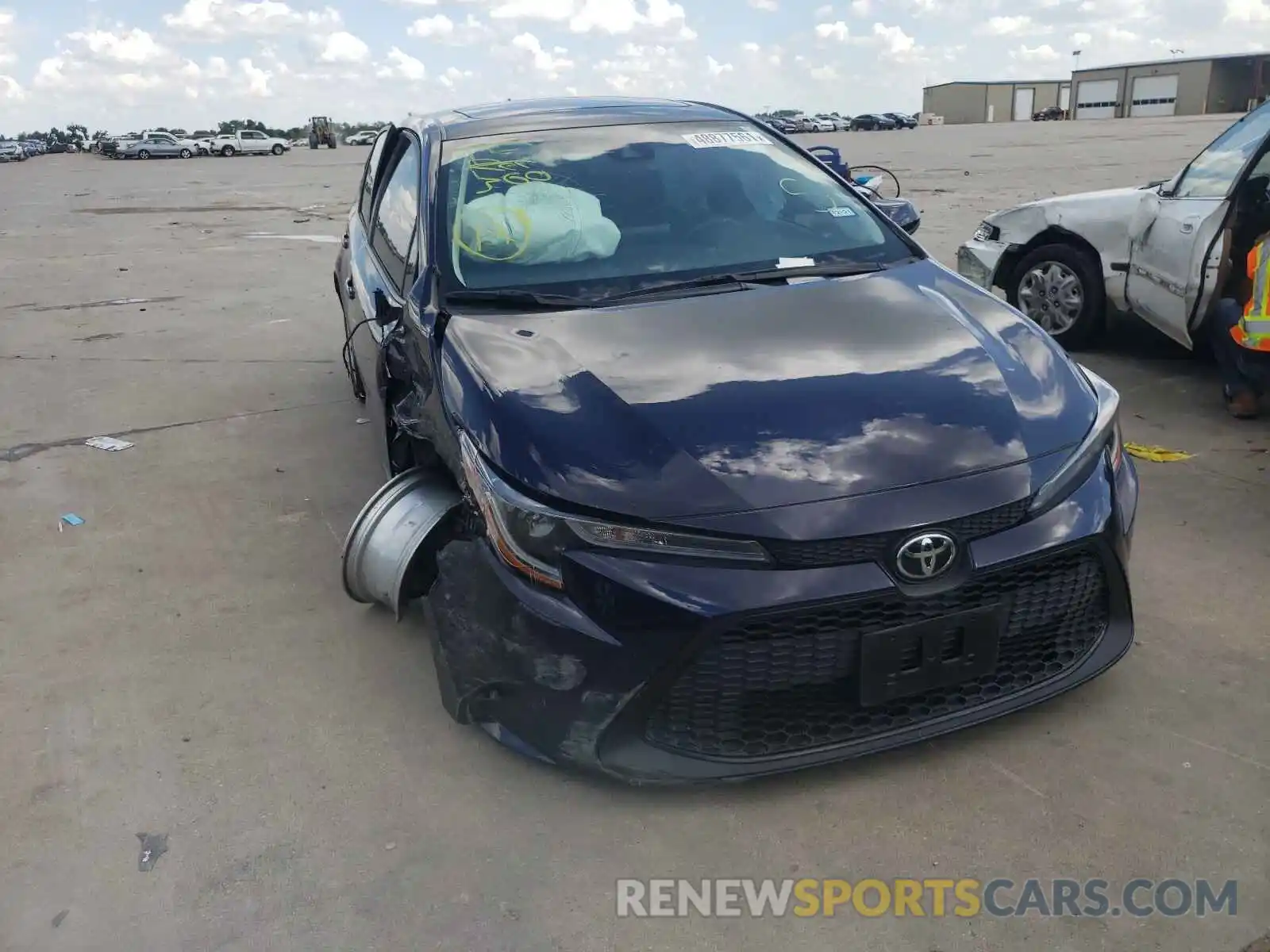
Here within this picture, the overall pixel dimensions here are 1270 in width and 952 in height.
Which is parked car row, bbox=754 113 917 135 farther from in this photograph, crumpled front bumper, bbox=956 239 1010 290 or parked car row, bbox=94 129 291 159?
crumpled front bumper, bbox=956 239 1010 290

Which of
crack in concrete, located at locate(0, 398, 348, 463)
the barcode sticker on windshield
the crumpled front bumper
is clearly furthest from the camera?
the crumpled front bumper

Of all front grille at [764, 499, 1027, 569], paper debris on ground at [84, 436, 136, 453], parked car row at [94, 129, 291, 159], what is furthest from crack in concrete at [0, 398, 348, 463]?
parked car row at [94, 129, 291, 159]

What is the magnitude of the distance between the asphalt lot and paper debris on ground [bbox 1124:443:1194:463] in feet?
0.26

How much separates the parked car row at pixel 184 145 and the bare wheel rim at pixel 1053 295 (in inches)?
2339

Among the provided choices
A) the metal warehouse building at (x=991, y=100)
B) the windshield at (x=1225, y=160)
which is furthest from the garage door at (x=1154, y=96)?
the windshield at (x=1225, y=160)

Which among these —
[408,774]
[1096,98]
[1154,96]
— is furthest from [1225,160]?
[1096,98]

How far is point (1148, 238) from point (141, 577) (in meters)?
5.11

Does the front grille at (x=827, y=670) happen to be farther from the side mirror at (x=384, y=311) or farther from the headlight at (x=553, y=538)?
the side mirror at (x=384, y=311)

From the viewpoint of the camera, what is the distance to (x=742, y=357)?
279cm

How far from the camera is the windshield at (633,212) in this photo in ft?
11.1

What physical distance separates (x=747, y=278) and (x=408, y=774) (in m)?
1.77

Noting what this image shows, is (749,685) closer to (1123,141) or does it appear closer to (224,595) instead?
(224,595)

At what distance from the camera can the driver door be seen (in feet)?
16.8

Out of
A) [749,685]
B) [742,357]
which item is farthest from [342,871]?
[742,357]
